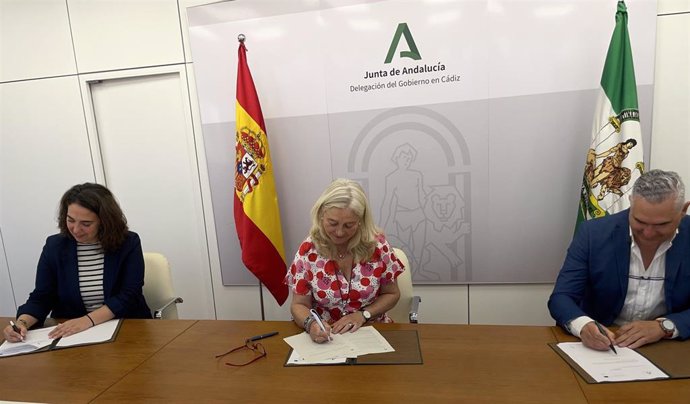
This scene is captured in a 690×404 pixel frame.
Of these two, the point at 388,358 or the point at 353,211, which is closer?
the point at 388,358

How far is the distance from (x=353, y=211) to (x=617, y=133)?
1524 mm

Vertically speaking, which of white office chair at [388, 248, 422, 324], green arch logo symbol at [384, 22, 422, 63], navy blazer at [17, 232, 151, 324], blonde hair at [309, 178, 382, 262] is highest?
green arch logo symbol at [384, 22, 422, 63]

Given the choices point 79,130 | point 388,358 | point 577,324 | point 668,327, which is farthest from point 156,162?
point 668,327

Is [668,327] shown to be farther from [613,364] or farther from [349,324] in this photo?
[349,324]

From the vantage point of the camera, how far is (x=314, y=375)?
1292mm

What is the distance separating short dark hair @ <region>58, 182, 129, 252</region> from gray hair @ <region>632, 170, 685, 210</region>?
7.79 feet

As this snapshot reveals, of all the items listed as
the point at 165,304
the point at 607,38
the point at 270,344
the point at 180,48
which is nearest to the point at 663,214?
the point at 607,38

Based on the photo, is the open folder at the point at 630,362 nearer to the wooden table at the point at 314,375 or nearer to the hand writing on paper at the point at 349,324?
the wooden table at the point at 314,375

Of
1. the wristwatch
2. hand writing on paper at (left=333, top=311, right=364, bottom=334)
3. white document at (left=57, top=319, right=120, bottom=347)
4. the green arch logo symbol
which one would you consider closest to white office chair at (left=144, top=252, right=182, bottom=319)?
white document at (left=57, top=319, right=120, bottom=347)

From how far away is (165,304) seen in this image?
7.13ft

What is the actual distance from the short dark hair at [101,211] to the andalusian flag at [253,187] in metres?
0.73

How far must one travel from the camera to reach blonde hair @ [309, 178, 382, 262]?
5.59 ft

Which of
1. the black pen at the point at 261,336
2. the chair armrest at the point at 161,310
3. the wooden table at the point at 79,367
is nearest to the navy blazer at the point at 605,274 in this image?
the black pen at the point at 261,336

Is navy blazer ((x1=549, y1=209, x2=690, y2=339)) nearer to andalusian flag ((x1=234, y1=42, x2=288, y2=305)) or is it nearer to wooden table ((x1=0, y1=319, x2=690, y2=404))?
wooden table ((x1=0, y1=319, x2=690, y2=404))
